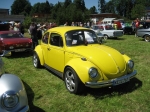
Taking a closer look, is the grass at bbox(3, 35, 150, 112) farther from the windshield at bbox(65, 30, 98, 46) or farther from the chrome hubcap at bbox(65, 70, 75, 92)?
the windshield at bbox(65, 30, 98, 46)

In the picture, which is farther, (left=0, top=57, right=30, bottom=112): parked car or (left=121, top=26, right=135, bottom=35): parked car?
(left=121, top=26, right=135, bottom=35): parked car

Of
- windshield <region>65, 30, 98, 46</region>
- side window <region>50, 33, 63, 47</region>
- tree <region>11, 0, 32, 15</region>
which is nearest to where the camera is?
windshield <region>65, 30, 98, 46</region>

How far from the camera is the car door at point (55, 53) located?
19.8 ft

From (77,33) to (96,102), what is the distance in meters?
2.26

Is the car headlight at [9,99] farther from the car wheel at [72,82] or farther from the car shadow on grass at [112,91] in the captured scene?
the car shadow on grass at [112,91]

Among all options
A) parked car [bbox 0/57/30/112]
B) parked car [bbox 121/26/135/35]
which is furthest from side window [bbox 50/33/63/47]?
parked car [bbox 121/26/135/35]

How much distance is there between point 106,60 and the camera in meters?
5.13

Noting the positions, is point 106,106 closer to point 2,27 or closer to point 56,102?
point 56,102

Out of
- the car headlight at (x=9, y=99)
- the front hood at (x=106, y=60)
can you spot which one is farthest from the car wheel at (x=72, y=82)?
the car headlight at (x=9, y=99)

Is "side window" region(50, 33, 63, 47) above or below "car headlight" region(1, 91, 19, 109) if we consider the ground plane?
above

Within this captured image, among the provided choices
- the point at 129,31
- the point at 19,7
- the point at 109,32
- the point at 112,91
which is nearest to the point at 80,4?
the point at 19,7

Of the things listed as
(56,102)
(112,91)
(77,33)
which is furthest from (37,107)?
(77,33)

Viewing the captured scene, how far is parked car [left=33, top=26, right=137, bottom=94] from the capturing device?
16.0 ft

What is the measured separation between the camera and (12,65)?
8766 mm
